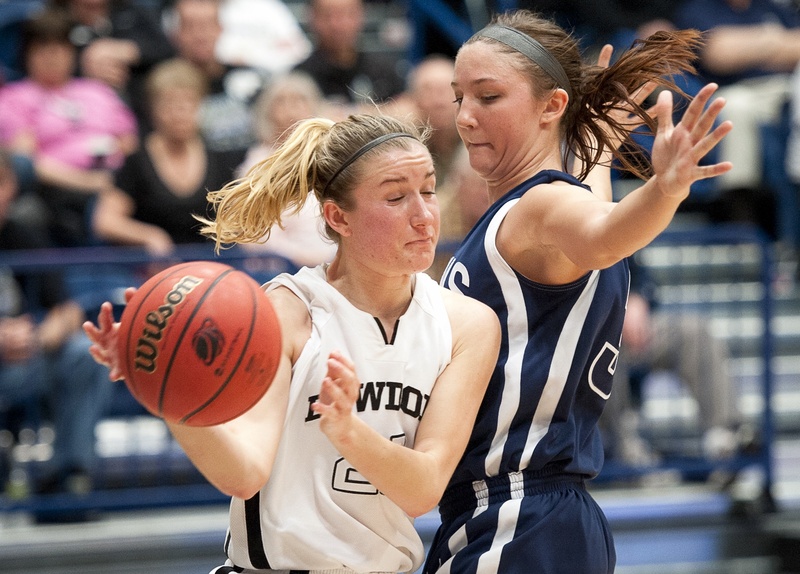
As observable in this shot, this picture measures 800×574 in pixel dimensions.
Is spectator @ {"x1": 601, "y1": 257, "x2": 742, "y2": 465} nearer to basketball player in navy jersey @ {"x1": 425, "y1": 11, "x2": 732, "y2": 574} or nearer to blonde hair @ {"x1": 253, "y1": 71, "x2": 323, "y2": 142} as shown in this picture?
blonde hair @ {"x1": 253, "y1": 71, "x2": 323, "y2": 142}

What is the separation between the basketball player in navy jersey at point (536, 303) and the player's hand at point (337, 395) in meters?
0.63

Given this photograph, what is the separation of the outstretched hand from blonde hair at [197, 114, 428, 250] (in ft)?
1.90

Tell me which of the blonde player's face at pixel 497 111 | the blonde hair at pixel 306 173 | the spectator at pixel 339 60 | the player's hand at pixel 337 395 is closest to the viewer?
the player's hand at pixel 337 395

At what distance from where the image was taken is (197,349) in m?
2.18

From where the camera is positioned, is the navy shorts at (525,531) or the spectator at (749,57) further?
the spectator at (749,57)

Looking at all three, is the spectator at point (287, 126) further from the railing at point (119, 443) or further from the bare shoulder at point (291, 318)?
the bare shoulder at point (291, 318)

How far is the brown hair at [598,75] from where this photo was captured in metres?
2.74

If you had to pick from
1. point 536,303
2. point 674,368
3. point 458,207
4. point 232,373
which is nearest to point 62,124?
point 458,207

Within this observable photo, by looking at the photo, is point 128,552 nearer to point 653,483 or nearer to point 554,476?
point 653,483

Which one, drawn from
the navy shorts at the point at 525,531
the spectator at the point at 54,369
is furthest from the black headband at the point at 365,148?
the spectator at the point at 54,369

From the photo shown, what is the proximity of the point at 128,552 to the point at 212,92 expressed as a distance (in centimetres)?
294

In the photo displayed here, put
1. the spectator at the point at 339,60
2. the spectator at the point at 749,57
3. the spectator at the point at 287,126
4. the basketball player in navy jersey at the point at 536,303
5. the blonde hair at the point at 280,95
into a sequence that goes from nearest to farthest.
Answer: the basketball player in navy jersey at the point at 536,303
the spectator at the point at 287,126
the blonde hair at the point at 280,95
the spectator at the point at 339,60
the spectator at the point at 749,57

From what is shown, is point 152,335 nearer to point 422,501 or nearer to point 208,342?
point 208,342

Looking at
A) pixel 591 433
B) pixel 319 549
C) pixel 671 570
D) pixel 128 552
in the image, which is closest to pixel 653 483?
pixel 671 570
